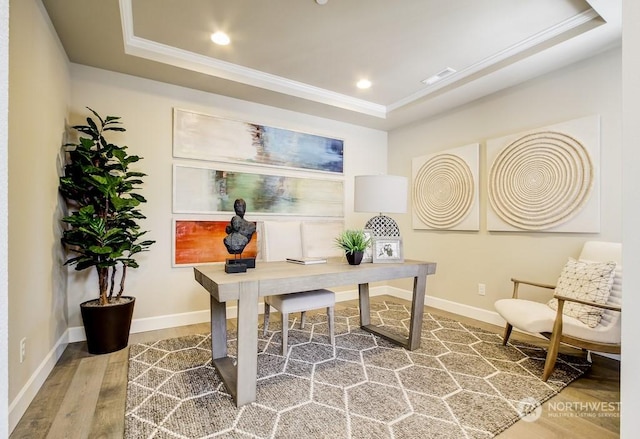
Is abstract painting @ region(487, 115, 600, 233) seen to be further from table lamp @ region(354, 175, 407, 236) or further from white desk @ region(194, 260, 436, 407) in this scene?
table lamp @ region(354, 175, 407, 236)

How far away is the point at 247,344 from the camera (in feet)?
5.83

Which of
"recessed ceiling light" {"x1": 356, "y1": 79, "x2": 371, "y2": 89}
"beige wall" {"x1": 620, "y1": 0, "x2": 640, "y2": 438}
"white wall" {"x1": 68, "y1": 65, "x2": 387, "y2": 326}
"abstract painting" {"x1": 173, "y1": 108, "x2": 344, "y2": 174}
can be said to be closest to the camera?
"beige wall" {"x1": 620, "y1": 0, "x2": 640, "y2": 438}

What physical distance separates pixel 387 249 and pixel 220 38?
2235 mm

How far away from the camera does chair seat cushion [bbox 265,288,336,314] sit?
2375 mm

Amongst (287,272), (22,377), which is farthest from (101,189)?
(287,272)

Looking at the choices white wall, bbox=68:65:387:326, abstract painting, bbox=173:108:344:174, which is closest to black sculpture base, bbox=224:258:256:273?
white wall, bbox=68:65:387:326

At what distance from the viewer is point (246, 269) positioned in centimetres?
206

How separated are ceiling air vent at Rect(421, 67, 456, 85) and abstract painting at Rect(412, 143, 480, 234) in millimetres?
819

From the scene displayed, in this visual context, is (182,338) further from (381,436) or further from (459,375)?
(459,375)

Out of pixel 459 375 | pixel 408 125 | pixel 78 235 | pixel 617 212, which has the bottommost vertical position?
pixel 459 375

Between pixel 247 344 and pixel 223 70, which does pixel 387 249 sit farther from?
pixel 223 70

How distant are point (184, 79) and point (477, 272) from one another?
12.0 ft

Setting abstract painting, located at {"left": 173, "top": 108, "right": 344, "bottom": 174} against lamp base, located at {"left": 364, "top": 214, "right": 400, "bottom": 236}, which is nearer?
lamp base, located at {"left": 364, "top": 214, "right": 400, "bottom": 236}

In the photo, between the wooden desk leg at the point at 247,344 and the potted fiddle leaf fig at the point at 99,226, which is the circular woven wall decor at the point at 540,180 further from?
the potted fiddle leaf fig at the point at 99,226
